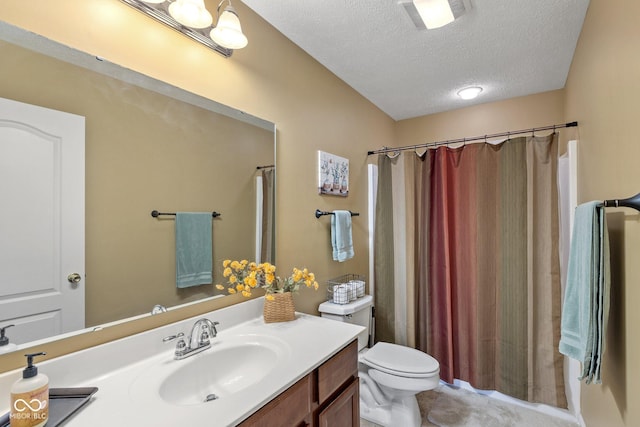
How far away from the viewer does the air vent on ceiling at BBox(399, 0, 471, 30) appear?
5.01ft

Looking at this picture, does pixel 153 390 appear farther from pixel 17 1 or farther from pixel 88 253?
pixel 17 1

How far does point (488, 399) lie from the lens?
86.6 inches

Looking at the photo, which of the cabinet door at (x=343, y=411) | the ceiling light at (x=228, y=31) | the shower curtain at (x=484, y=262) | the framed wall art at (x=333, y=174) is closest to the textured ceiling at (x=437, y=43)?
the ceiling light at (x=228, y=31)

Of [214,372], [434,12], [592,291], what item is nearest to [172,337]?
[214,372]

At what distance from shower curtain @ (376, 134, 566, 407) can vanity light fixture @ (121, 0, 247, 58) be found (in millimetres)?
1651

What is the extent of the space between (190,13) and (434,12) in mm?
1186

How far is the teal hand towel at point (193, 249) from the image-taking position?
4.25 feet

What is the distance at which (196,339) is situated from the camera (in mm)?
1213

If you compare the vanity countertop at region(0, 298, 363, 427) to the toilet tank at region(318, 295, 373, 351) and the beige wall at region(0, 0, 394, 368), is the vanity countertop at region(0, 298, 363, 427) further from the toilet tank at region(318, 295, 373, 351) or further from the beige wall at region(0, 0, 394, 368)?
the toilet tank at region(318, 295, 373, 351)

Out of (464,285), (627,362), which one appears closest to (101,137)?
(627,362)

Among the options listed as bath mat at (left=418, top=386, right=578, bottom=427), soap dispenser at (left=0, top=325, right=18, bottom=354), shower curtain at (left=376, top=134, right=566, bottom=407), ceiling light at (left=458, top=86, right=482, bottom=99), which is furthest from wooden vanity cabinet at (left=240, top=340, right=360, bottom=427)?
ceiling light at (left=458, top=86, right=482, bottom=99)

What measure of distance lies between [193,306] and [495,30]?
2191 millimetres

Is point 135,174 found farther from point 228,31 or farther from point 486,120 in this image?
point 486,120

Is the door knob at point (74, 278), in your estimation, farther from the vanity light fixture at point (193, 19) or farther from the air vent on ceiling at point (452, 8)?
the air vent on ceiling at point (452, 8)
